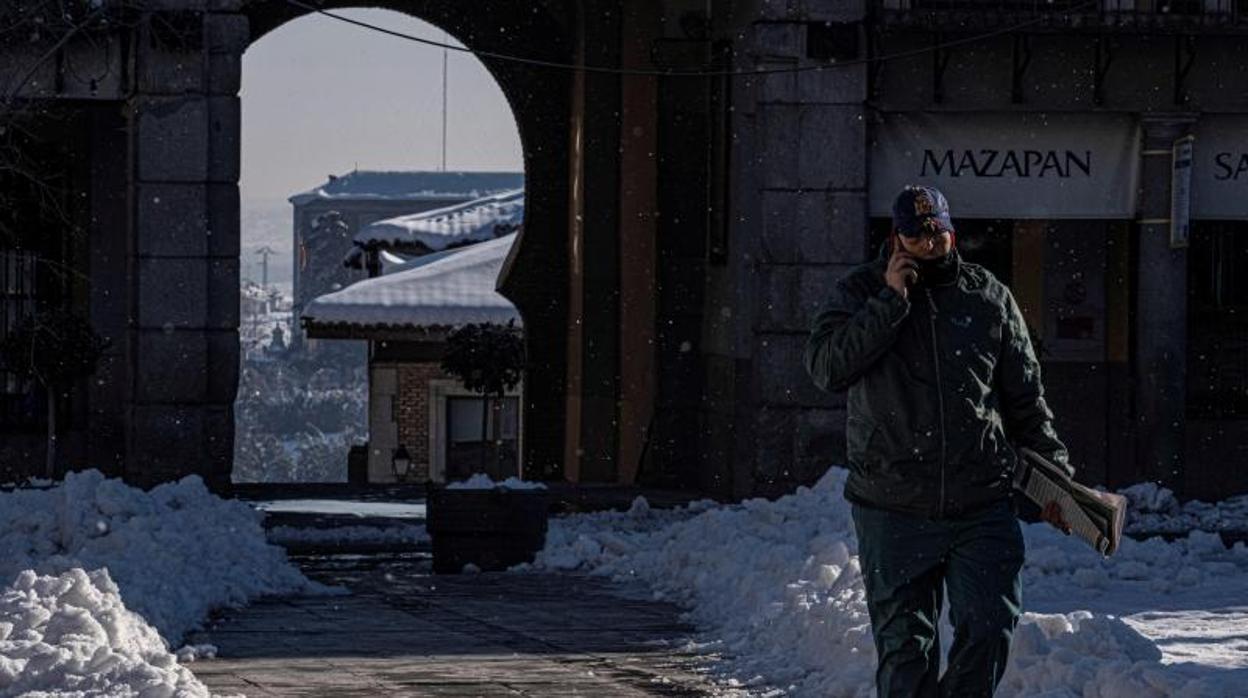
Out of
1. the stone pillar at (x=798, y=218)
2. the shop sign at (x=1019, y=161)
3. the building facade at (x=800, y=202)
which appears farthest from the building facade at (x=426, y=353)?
the stone pillar at (x=798, y=218)

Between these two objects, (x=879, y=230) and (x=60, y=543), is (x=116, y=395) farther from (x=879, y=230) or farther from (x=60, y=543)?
(x=60, y=543)

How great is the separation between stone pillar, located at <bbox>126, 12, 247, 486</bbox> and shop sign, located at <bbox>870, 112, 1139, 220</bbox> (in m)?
6.25

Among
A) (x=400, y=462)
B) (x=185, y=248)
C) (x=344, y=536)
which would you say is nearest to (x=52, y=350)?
(x=185, y=248)

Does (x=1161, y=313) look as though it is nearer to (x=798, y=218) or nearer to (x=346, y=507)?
(x=798, y=218)

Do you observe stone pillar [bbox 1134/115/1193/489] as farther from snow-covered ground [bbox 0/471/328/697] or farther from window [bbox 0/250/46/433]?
window [bbox 0/250/46/433]

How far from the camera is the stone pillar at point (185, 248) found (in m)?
24.2

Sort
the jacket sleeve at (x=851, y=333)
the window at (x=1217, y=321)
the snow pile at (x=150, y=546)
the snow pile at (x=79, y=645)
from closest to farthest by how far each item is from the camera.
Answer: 1. the jacket sleeve at (x=851, y=333)
2. the snow pile at (x=79, y=645)
3. the snow pile at (x=150, y=546)
4. the window at (x=1217, y=321)

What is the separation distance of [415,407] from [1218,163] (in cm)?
3058

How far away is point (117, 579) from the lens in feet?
44.8

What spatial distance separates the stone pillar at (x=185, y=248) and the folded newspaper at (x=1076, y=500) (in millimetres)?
17247

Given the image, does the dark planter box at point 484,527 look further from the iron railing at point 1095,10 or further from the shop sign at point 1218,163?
the shop sign at point 1218,163

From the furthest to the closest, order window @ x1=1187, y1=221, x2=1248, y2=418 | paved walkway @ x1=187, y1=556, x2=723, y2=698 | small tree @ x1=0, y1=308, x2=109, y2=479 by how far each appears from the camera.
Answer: window @ x1=1187, y1=221, x2=1248, y2=418, small tree @ x1=0, y1=308, x2=109, y2=479, paved walkway @ x1=187, y1=556, x2=723, y2=698

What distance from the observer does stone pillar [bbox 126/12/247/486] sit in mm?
24234

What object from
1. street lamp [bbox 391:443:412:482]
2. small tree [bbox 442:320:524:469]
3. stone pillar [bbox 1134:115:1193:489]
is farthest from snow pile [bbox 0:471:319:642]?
street lamp [bbox 391:443:412:482]
